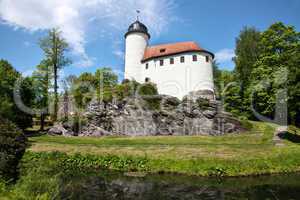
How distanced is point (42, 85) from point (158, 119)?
20114 mm

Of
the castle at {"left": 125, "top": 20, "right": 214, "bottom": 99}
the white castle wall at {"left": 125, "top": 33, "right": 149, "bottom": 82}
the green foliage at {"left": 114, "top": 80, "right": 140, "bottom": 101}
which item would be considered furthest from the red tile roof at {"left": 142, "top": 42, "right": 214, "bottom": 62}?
the green foliage at {"left": 114, "top": 80, "right": 140, "bottom": 101}

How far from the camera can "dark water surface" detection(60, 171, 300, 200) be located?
49.3ft

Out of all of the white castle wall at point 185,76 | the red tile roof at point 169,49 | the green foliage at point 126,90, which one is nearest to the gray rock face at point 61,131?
the green foliage at point 126,90

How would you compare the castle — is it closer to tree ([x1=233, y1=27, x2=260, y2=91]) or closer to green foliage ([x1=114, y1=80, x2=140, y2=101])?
green foliage ([x1=114, y1=80, x2=140, y2=101])

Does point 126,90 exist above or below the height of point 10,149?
above

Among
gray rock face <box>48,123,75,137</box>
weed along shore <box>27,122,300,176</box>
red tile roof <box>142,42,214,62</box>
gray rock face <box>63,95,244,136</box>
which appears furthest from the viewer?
red tile roof <box>142,42,214,62</box>

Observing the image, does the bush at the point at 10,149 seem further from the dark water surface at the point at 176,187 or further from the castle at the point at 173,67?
the castle at the point at 173,67

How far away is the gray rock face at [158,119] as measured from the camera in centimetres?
3855

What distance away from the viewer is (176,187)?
1727 centimetres

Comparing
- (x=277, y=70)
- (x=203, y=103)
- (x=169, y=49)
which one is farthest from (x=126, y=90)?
(x=277, y=70)

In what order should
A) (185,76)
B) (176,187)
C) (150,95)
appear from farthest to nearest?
(185,76) < (150,95) < (176,187)

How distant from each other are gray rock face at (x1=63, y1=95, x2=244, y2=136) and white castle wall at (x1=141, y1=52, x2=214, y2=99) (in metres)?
4.42

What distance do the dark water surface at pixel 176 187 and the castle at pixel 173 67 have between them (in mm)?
26118

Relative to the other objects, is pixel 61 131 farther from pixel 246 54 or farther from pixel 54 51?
pixel 246 54
